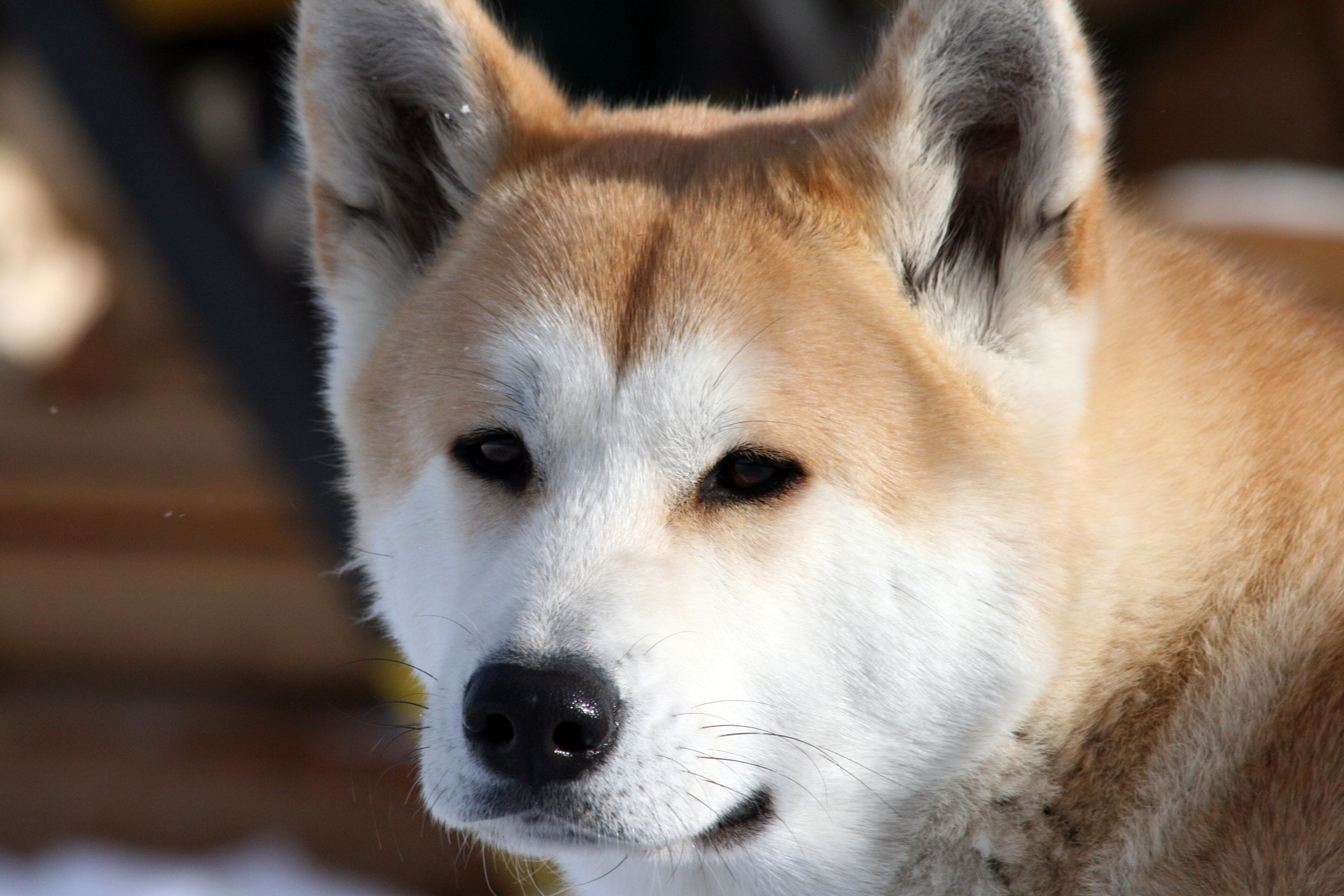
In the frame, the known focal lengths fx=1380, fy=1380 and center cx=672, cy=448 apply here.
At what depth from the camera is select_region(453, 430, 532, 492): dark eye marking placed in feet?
7.73

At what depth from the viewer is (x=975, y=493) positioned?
225 cm

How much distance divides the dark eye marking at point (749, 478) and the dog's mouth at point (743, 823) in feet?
1.55

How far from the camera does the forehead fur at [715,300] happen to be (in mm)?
2262

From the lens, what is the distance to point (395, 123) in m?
2.83

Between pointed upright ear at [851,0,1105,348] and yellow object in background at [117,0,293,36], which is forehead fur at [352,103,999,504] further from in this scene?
yellow object in background at [117,0,293,36]

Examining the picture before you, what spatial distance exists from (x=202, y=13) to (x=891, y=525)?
5.69 metres

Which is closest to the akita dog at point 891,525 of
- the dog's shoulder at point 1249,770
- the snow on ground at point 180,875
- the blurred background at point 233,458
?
the dog's shoulder at point 1249,770

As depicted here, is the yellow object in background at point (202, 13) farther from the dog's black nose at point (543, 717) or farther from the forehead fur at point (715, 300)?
the dog's black nose at point (543, 717)

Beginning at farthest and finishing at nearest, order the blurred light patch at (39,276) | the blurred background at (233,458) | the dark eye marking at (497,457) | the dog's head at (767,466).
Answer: the blurred light patch at (39,276)
the blurred background at (233,458)
the dark eye marking at (497,457)
the dog's head at (767,466)

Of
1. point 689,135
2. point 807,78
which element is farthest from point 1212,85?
point 689,135

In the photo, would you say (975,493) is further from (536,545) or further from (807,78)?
(807,78)

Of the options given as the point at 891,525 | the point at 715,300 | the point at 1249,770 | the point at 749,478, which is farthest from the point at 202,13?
the point at 1249,770

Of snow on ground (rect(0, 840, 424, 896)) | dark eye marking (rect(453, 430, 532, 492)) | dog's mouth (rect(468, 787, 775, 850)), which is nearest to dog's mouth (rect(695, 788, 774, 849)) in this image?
dog's mouth (rect(468, 787, 775, 850))

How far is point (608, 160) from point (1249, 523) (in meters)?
1.30
